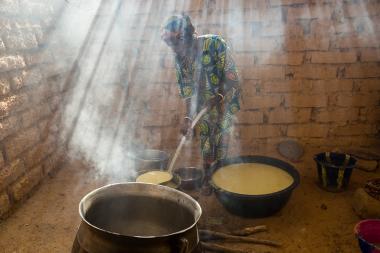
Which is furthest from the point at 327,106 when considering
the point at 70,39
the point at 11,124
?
the point at 11,124

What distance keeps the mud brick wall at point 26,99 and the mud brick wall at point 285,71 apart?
1.29m

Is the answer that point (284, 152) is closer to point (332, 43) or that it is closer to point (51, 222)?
point (332, 43)

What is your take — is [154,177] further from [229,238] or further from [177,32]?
[177,32]

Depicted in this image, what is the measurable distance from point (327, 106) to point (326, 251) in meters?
2.80

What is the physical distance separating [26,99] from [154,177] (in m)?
1.88

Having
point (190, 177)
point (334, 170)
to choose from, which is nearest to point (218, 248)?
point (190, 177)

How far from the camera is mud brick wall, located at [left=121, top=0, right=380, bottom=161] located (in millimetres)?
5434

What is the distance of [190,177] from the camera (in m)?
4.86

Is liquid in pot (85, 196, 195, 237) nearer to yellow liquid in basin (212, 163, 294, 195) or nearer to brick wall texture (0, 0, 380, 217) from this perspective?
yellow liquid in basin (212, 163, 294, 195)

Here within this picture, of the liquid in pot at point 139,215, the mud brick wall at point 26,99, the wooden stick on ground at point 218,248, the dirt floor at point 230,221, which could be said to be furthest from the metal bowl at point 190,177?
the mud brick wall at point 26,99

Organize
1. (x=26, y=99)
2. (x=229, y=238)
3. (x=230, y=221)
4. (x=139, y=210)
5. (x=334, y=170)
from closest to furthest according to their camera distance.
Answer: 1. (x=139, y=210)
2. (x=229, y=238)
3. (x=230, y=221)
4. (x=26, y=99)
5. (x=334, y=170)

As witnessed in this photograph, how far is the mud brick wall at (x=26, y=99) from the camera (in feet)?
13.3

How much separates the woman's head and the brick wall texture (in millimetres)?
1621

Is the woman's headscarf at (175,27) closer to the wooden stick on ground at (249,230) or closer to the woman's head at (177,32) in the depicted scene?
the woman's head at (177,32)
